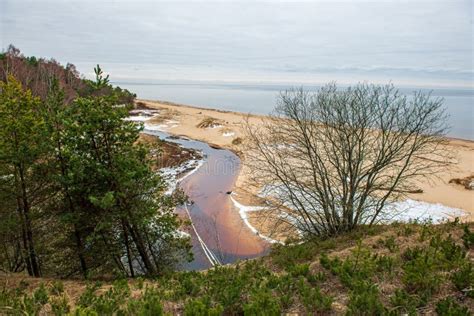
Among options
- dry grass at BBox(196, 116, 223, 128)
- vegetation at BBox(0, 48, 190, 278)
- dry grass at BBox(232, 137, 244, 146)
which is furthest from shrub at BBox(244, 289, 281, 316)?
dry grass at BBox(196, 116, 223, 128)

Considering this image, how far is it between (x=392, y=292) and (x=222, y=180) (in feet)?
67.8

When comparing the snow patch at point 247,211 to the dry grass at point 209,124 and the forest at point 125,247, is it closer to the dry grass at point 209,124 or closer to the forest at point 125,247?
the forest at point 125,247

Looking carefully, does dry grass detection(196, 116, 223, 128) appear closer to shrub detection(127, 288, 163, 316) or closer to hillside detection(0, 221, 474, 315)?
hillside detection(0, 221, 474, 315)

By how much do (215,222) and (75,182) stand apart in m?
10.8

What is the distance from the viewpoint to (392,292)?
18.0 feet

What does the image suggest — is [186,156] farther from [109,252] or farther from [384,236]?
[384,236]

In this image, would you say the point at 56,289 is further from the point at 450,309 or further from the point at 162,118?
the point at 162,118

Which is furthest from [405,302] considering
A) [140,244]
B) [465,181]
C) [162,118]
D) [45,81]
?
[162,118]

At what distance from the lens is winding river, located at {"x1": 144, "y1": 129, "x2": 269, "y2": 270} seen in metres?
15.5

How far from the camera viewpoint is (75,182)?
8.37 metres

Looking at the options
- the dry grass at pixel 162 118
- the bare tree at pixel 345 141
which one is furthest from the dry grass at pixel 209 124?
the bare tree at pixel 345 141

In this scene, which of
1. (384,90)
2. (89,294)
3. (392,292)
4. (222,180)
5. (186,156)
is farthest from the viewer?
(186,156)

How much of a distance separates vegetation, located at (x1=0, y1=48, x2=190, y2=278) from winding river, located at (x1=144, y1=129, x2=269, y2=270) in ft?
17.8

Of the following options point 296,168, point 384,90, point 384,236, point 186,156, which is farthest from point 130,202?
point 186,156
